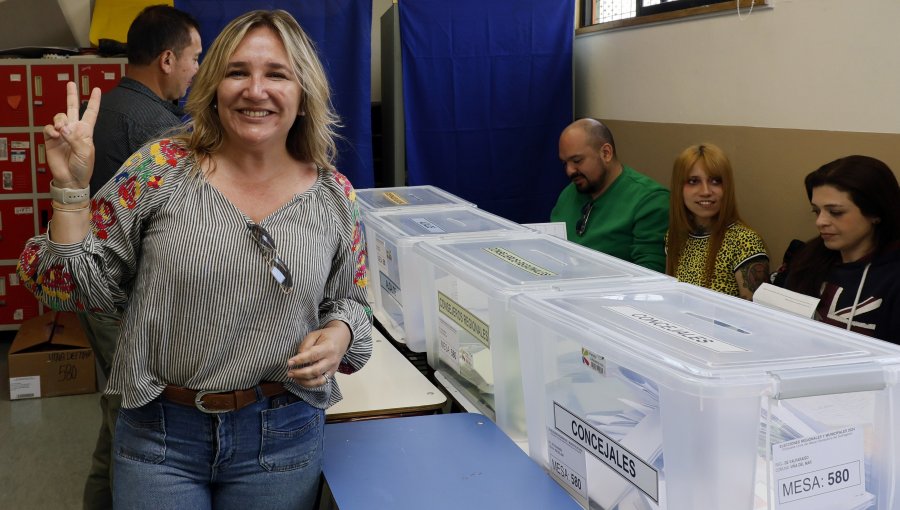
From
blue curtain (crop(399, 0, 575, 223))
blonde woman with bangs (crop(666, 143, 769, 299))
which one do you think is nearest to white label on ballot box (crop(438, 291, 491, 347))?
blonde woman with bangs (crop(666, 143, 769, 299))

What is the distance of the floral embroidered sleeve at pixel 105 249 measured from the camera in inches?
49.2

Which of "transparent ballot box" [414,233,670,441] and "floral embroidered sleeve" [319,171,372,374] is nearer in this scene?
"floral embroidered sleeve" [319,171,372,374]

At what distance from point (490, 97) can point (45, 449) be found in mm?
2852

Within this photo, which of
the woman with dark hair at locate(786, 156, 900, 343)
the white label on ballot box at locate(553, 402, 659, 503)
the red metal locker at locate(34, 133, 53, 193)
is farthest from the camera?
the red metal locker at locate(34, 133, 53, 193)

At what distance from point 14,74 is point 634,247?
3.62 meters

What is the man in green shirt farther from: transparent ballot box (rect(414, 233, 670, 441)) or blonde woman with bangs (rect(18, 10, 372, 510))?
blonde woman with bangs (rect(18, 10, 372, 510))

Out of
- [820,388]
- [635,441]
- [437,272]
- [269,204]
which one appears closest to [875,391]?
[820,388]

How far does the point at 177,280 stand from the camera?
128cm

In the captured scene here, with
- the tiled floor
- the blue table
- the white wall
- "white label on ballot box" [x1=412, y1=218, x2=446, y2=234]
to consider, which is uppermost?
the white wall

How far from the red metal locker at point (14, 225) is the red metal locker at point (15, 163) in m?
0.08

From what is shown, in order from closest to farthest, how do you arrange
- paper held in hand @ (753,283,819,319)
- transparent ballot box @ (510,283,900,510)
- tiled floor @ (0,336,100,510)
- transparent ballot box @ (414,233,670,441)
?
transparent ballot box @ (510,283,900,510) → transparent ballot box @ (414,233,670,441) → paper held in hand @ (753,283,819,319) → tiled floor @ (0,336,100,510)

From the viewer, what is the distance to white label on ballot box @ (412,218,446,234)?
2.38m

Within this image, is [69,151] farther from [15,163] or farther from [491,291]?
[15,163]

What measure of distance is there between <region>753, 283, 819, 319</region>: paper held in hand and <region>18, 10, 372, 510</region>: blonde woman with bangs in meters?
1.04
